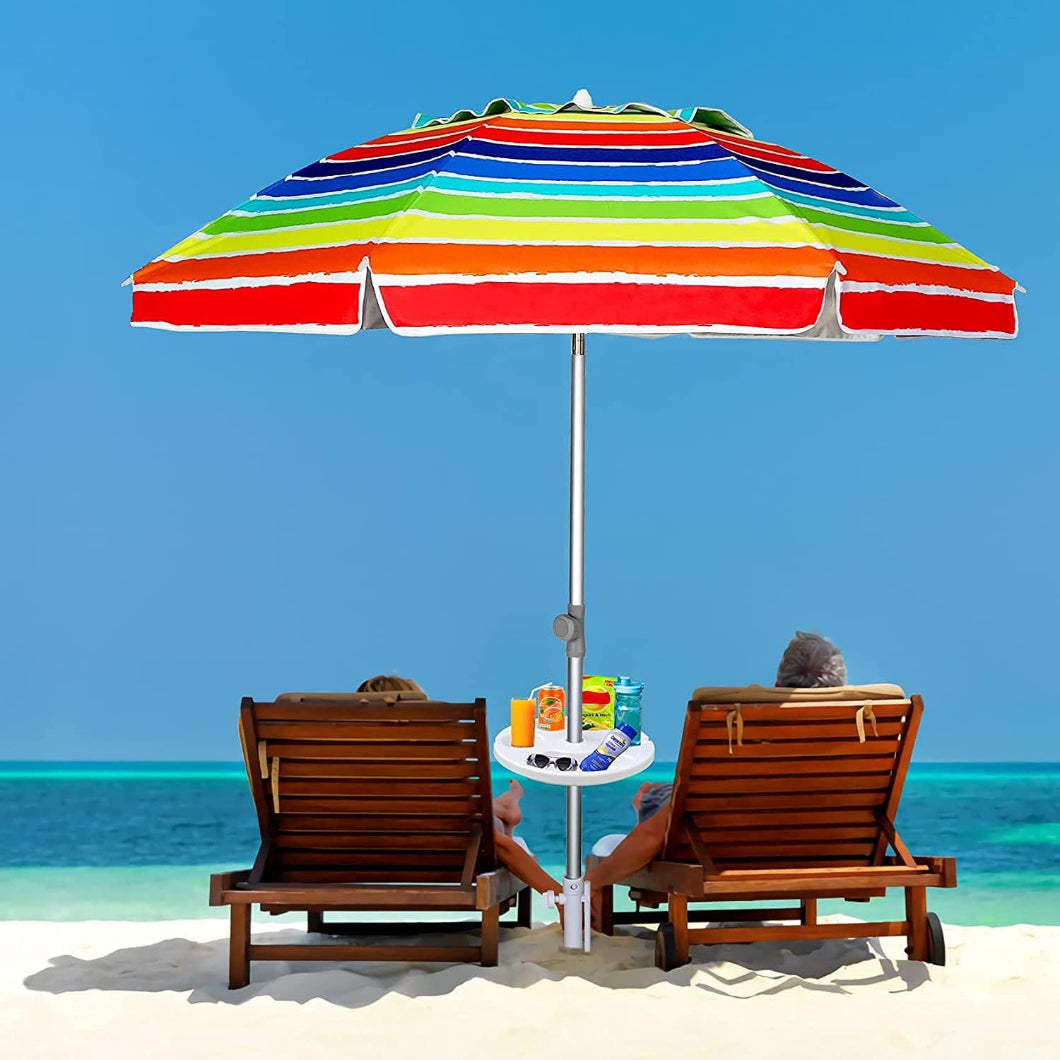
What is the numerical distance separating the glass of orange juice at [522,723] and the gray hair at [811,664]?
712 mm

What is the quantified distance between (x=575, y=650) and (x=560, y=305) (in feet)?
4.16

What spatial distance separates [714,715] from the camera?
13.6 ft

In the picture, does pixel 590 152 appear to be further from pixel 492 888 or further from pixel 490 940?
pixel 490 940

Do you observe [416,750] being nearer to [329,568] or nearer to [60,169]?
[329,568]

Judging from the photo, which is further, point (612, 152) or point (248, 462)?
point (248, 462)

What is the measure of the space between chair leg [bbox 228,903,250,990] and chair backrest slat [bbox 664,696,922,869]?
45.5 inches

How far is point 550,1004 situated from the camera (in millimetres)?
4062

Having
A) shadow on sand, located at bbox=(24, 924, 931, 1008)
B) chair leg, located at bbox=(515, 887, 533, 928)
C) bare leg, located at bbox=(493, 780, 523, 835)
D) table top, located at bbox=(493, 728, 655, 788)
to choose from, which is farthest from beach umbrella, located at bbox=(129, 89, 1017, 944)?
chair leg, located at bbox=(515, 887, 533, 928)

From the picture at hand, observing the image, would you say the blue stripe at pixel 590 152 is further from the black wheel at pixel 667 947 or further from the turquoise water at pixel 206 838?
the turquoise water at pixel 206 838

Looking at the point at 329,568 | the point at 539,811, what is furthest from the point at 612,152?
the point at 329,568

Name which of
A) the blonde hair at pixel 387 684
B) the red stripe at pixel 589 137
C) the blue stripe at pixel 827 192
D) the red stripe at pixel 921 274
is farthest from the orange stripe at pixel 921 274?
the blonde hair at pixel 387 684

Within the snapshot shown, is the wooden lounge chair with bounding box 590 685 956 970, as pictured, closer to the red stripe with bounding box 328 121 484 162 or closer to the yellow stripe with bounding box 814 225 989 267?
the yellow stripe with bounding box 814 225 989 267

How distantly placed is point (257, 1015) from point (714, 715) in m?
1.38

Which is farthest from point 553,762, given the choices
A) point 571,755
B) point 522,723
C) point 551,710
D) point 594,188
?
point 594,188
